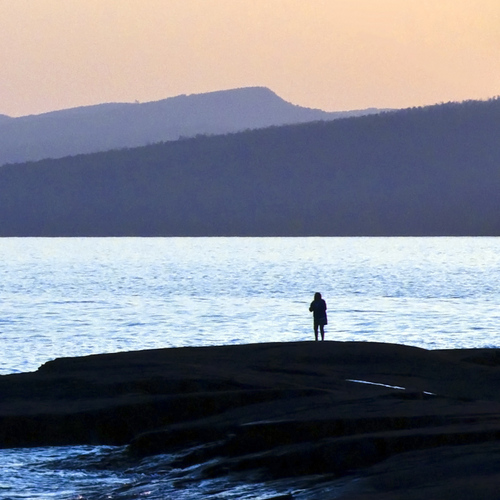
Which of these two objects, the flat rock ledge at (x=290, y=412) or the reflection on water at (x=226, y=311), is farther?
the reflection on water at (x=226, y=311)

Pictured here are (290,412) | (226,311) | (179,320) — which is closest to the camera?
(290,412)

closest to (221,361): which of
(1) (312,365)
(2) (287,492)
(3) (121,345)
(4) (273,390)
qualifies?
(1) (312,365)

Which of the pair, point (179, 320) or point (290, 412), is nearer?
point (290, 412)

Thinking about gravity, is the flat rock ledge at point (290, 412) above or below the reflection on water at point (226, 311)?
above

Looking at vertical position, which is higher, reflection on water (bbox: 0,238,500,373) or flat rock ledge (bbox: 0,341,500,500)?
flat rock ledge (bbox: 0,341,500,500)

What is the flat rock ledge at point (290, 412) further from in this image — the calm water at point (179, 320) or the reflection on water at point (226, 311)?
the reflection on water at point (226, 311)

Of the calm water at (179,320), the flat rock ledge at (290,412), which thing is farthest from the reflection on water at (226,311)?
the flat rock ledge at (290,412)

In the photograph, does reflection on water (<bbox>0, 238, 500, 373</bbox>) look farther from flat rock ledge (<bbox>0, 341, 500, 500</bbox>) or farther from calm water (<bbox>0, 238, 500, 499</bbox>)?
flat rock ledge (<bbox>0, 341, 500, 500</bbox>)

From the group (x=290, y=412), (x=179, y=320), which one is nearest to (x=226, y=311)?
(x=179, y=320)

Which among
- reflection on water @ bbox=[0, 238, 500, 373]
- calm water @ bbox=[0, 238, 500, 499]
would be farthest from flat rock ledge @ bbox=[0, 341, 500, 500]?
reflection on water @ bbox=[0, 238, 500, 373]

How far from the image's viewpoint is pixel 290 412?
16812 millimetres

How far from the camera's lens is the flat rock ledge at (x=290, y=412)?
13.6 m

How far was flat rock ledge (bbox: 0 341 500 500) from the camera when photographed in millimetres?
13609

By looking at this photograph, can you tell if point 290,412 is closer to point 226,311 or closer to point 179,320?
point 179,320
